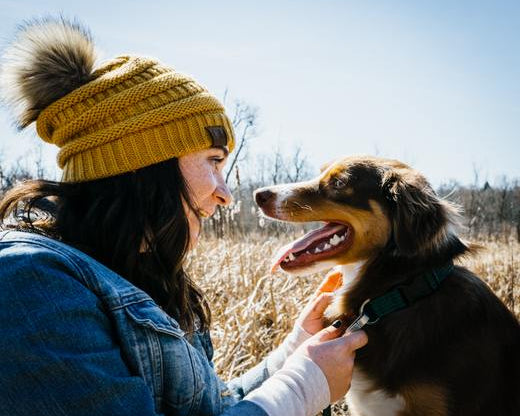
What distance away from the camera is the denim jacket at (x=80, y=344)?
1.07m

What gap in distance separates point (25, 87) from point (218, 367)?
2.81m

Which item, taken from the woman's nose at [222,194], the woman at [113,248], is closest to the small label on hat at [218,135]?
the woman at [113,248]

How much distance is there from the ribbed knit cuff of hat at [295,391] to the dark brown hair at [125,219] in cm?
55

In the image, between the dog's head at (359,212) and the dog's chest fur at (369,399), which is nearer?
the dog's chest fur at (369,399)

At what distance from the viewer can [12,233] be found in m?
1.30

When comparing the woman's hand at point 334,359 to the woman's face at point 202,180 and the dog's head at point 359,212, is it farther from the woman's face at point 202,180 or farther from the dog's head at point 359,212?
the dog's head at point 359,212

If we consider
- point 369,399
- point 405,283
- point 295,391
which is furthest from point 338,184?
point 295,391

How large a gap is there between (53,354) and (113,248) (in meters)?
0.58

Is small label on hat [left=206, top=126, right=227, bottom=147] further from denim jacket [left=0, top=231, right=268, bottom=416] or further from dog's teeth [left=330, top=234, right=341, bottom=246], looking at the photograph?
dog's teeth [left=330, top=234, right=341, bottom=246]

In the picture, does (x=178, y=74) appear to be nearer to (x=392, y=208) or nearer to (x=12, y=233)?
(x=12, y=233)

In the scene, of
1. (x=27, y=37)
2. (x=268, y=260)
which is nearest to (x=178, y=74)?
(x=27, y=37)

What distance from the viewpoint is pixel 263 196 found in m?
3.05

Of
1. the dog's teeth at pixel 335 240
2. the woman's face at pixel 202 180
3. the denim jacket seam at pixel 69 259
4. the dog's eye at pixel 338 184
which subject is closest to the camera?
the denim jacket seam at pixel 69 259

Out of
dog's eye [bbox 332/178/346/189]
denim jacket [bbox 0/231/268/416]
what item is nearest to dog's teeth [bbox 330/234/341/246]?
dog's eye [bbox 332/178/346/189]
